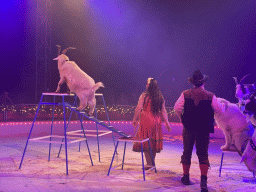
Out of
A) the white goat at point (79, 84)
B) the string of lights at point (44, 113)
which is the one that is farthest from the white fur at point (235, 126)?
the string of lights at point (44, 113)

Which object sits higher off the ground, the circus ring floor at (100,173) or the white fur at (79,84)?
the white fur at (79,84)

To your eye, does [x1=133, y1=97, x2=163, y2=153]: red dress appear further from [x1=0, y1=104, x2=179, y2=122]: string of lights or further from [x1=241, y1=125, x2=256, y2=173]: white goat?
[x1=0, y1=104, x2=179, y2=122]: string of lights

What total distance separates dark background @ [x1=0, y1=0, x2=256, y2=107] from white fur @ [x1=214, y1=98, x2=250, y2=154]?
7.20 meters

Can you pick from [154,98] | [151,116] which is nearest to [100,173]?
[151,116]

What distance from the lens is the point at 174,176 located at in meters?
4.54

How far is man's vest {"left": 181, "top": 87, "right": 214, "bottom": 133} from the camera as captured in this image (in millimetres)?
3811

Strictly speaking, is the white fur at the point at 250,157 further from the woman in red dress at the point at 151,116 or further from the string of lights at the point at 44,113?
the string of lights at the point at 44,113

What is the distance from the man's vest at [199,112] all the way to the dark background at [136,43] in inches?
314

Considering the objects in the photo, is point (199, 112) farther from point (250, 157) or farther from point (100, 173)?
point (100, 173)

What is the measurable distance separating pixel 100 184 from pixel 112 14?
32.4 ft

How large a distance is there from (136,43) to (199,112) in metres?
9.70

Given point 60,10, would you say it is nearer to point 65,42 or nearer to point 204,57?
point 65,42

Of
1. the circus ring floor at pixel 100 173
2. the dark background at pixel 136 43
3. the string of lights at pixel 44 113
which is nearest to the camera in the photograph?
the circus ring floor at pixel 100 173

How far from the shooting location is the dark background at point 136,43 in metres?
11.8
